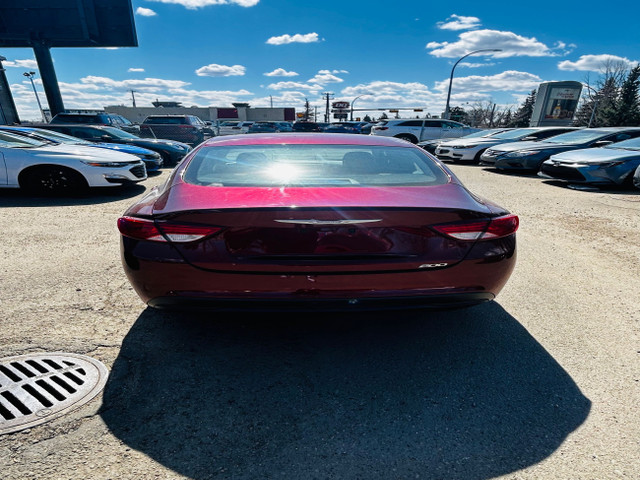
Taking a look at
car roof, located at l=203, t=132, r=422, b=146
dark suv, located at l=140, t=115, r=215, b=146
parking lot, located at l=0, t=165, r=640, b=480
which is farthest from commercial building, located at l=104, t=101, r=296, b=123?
parking lot, located at l=0, t=165, r=640, b=480

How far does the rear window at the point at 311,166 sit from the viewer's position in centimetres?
223

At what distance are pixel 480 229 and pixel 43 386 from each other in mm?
2532

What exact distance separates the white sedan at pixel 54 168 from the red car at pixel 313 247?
17.8 feet

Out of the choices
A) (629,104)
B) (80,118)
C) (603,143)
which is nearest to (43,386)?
(603,143)

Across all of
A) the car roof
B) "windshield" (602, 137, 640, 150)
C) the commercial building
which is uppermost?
the car roof

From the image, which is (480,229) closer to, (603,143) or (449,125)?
(603,143)

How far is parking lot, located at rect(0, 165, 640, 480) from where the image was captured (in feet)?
5.17

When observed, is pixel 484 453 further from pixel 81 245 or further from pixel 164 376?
pixel 81 245

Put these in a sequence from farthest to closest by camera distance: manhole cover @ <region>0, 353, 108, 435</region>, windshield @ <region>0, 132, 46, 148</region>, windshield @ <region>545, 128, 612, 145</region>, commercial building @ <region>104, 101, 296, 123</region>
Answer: commercial building @ <region>104, 101, 296, 123</region> < windshield @ <region>545, 128, 612, 145</region> < windshield @ <region>0, 132, 46, 148</region> < manhole cover @ <region>0, 353, 108, 435</region>

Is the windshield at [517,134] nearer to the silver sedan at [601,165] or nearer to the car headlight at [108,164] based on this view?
the silver sedan at [601,165]

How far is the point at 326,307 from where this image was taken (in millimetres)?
1967

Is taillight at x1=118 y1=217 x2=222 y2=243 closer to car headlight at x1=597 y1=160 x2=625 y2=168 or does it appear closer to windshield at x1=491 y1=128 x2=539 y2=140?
car headlight at x1=597 y1=160 x2=625 y2=168

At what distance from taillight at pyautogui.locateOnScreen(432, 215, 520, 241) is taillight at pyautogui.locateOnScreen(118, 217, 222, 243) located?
1.21 m

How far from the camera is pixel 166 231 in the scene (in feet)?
6.15
